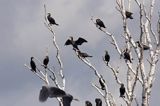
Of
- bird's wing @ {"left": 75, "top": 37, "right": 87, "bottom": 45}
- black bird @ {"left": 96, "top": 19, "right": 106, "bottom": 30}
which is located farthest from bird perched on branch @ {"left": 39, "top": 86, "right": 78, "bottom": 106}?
bird's wing @ {"left": 75, "top": 37, "right": 87, "bottom": 45}

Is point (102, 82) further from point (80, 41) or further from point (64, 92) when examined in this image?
point (64, 92)

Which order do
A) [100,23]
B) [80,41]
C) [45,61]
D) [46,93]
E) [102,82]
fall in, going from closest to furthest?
[46,93] → [102,82] → [100,23] → [80,41] → [45,61]

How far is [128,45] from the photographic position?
30.7ft

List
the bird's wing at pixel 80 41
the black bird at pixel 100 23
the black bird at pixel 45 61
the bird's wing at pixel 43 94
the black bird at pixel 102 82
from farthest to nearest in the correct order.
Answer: the black bird at pixel 45 61 → the bird's wing at pixel 80 41 → the black bird at pixel 100 23 → the black bird at pixel 102 82 → the bird's wing at pixel 43 94

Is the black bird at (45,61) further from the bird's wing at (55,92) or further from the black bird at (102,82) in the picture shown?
the bird's wing at (55,92)

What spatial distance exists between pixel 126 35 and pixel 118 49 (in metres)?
0.74

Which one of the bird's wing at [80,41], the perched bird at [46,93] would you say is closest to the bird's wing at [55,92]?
the perched bird at [46,93]

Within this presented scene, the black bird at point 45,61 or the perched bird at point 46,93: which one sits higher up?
the black bird at point 45,61

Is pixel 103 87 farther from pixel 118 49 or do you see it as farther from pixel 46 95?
pixel 46 95

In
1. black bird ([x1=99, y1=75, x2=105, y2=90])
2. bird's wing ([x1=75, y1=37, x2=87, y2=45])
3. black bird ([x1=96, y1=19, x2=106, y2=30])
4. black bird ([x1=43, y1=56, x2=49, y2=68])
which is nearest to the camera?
black bird ([x1=99, y1=75, x2=105, y2=90])

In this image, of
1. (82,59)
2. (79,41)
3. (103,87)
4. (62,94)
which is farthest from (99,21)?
(62,94)

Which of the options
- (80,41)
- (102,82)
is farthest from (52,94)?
(80,41)

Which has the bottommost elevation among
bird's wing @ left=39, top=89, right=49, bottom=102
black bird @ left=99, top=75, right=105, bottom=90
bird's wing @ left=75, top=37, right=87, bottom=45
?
bird's wing @ left=39, top=89, right=49, bottom=102

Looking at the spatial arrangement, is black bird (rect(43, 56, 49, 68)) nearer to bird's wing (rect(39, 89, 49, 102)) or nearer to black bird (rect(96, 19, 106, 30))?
black bird (rect(96, 19, 106, 30))
